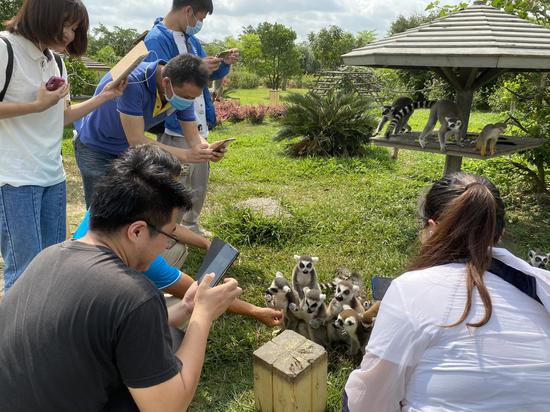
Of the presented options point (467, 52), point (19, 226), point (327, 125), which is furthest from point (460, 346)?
point (327, 125)

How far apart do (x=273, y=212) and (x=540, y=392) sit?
4204mm

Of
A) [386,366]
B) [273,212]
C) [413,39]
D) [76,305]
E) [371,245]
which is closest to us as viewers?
[76,305]

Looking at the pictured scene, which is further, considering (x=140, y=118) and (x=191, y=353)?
(x=140, y=118)

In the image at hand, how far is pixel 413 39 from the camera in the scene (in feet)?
12.7

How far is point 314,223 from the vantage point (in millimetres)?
4996

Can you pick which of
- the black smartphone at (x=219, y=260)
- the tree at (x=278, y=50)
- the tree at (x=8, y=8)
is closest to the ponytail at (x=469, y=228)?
the black smartphone at (x=219, y=260)

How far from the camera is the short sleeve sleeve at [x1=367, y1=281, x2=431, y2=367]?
4.41 ft

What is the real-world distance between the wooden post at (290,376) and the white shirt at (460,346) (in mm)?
831

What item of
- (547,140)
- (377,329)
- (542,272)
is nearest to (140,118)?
(377,329)

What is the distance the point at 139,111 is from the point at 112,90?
0.78 ft

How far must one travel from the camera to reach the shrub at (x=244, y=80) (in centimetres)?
3441

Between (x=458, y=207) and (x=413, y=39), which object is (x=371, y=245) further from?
(x=458, y=207)

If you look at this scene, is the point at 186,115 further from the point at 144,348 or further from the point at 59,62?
the point at 144,348

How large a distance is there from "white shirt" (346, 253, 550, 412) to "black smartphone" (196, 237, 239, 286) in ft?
3.37
